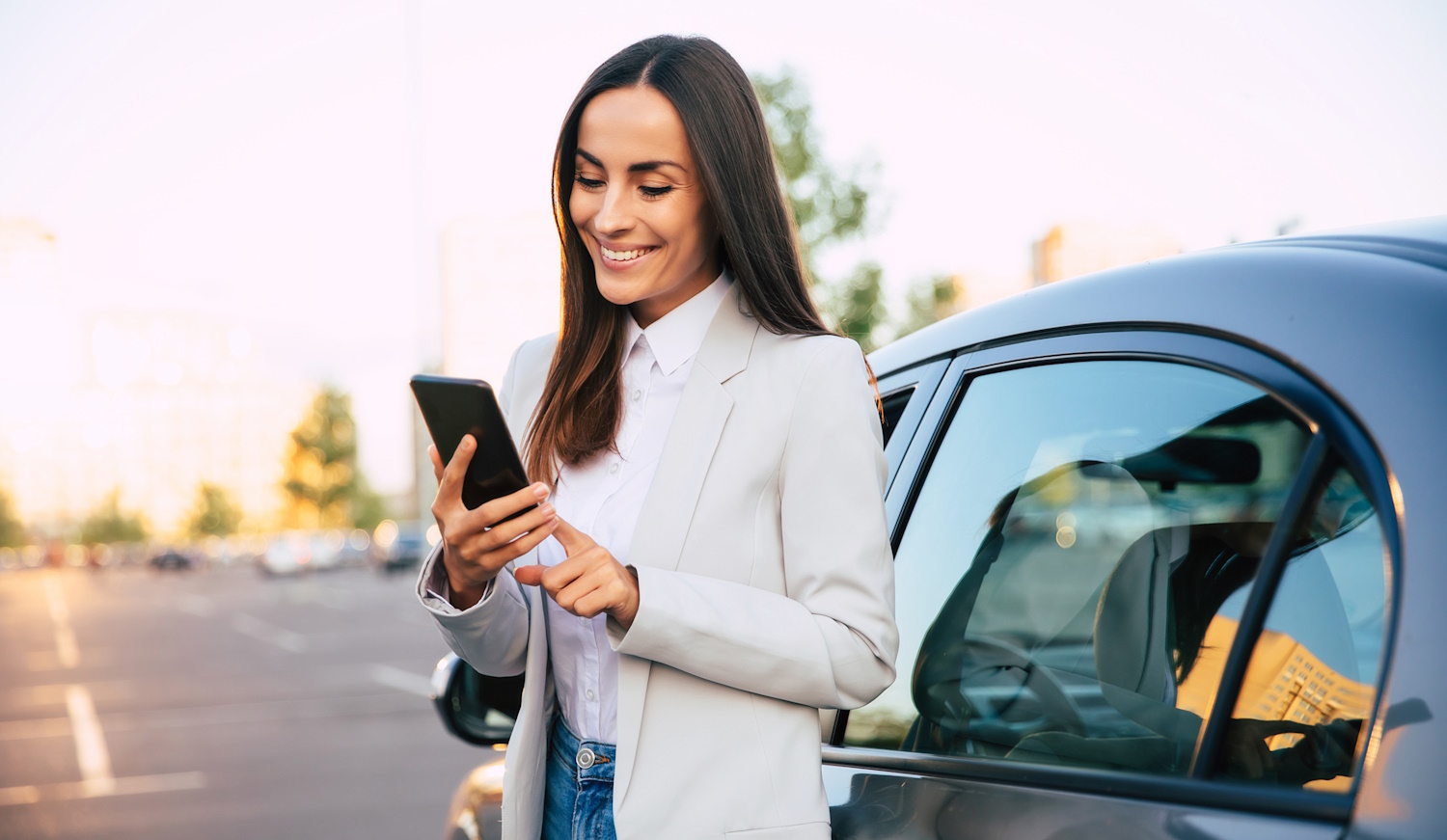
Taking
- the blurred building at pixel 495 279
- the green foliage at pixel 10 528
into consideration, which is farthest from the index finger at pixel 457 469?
the green foliage at pixel 10 528

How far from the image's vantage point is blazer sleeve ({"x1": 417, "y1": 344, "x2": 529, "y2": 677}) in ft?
5.15

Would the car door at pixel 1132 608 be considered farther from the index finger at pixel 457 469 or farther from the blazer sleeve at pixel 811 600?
the index finger at pixel 457 469

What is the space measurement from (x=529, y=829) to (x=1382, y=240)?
1294 mm

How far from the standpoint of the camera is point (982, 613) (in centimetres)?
184

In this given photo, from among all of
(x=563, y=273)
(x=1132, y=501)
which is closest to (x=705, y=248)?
(x=563, y=273)

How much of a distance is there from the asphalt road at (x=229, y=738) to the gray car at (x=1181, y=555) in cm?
482

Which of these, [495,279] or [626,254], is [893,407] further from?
[495,279]

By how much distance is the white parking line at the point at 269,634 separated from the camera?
50.0ft

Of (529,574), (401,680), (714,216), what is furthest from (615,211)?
(401,680)

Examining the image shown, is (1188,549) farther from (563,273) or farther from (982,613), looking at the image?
(563,273)

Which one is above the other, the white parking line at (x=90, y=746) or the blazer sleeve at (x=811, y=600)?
the blazer sleeve at (x=811, y=600)

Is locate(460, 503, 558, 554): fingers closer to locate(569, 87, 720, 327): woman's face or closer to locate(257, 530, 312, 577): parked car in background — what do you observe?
locate(569, 87, 720, 327): woman's face

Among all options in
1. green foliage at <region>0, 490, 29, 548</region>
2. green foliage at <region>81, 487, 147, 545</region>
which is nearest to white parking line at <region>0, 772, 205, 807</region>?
green foliage at <region>81, 487, 147, 545</region>

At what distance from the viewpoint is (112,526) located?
388 ft
